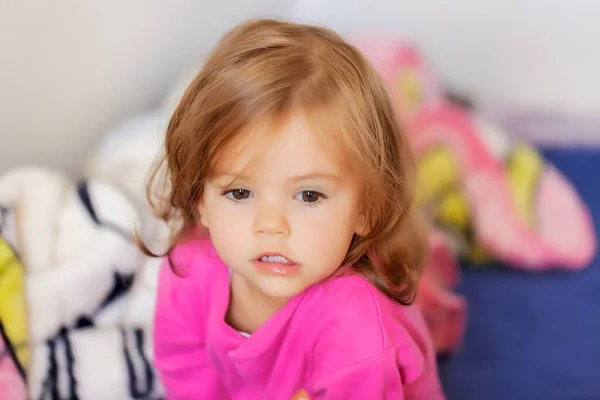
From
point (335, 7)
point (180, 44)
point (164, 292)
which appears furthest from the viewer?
point (335, 7)

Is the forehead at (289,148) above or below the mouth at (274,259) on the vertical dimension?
above

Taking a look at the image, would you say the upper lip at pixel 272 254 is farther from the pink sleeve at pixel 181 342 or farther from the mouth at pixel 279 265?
the pink sleeve at pixel 181 342

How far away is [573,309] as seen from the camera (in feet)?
5.06

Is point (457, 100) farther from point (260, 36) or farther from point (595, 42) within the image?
point (260, 36)

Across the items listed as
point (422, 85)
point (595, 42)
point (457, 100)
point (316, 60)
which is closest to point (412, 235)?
point (316, 60)

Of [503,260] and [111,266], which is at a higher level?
[111,266]

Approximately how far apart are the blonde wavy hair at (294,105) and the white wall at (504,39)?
1.24 metres

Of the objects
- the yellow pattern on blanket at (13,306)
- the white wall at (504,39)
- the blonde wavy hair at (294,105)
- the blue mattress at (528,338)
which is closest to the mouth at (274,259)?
the blonde wavy hair at (294,105)

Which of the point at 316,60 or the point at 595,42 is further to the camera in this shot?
the point at 595,42

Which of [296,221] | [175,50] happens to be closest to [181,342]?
[296,221]

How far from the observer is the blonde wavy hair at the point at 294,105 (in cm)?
77

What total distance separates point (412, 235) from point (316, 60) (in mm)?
348

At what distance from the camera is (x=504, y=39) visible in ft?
6.67

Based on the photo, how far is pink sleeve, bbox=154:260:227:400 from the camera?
1.02 meters
